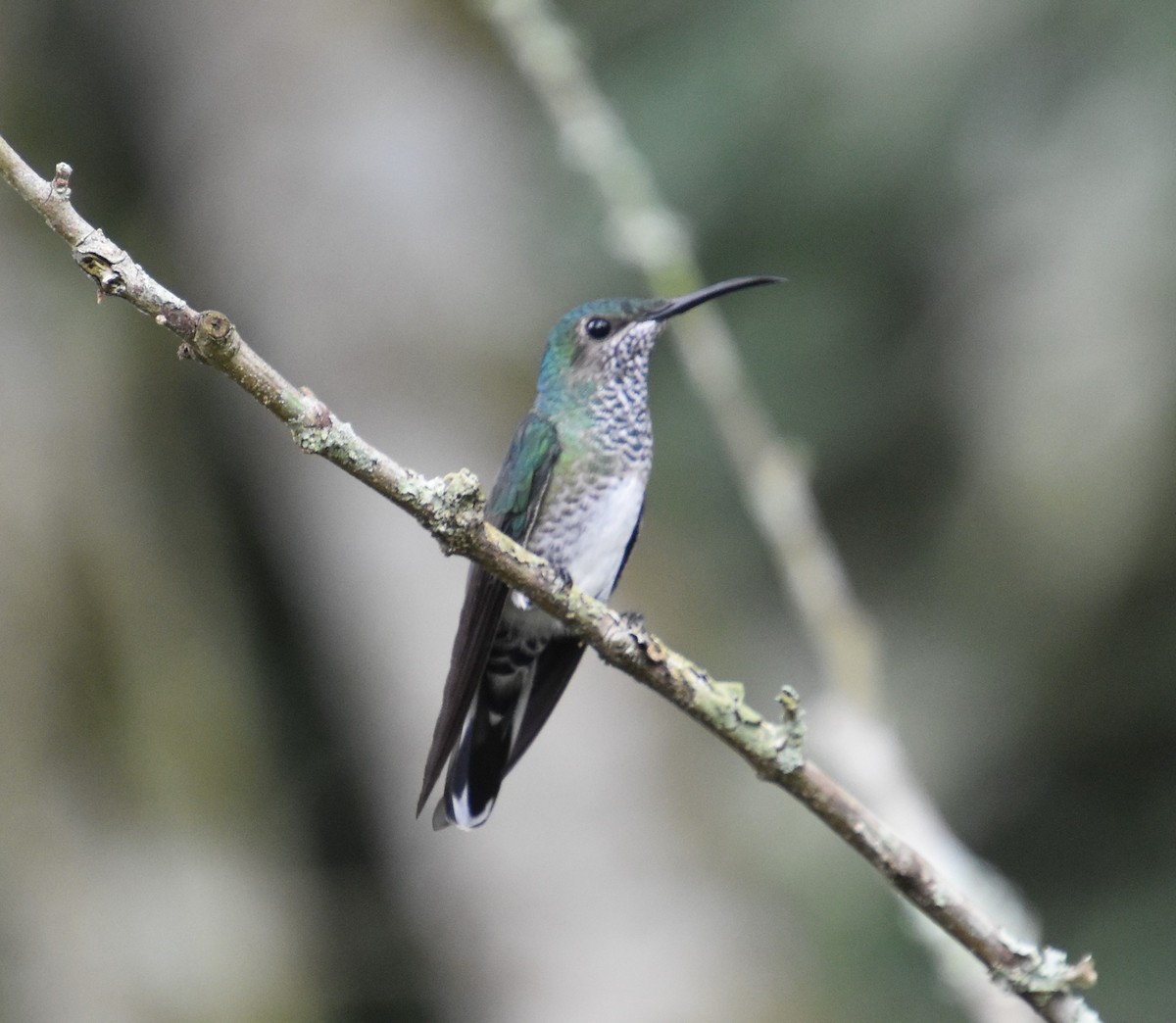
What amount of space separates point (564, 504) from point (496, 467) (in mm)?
1683

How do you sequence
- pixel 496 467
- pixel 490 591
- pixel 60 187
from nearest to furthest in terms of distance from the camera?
pixel 60 187
pixel 490 591
pixel 496 467

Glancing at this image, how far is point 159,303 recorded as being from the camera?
1.42 m

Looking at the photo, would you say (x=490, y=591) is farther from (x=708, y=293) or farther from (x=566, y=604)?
(x=708, y=293)

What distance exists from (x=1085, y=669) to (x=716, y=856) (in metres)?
1.62

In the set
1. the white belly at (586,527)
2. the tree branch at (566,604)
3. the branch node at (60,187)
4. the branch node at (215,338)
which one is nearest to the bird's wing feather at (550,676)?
the white belly at (586,527)

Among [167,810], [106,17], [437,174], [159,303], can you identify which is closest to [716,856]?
[167,810]

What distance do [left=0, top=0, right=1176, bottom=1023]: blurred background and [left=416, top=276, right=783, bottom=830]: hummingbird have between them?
1.12 meters

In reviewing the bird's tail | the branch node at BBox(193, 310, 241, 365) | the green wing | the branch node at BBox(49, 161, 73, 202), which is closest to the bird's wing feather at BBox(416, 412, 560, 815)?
the green wing

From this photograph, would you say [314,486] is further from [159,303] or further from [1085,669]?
[159,303]

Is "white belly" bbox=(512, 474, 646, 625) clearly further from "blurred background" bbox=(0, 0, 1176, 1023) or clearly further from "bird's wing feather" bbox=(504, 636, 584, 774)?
"blurred background" bbox=(0, 0, 1176, 1023)

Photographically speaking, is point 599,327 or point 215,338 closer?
point 215,338

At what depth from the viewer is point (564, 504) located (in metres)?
2.84

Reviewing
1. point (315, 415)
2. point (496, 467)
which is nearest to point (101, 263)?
point (315, 415)

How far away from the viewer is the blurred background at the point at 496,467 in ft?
13.4
